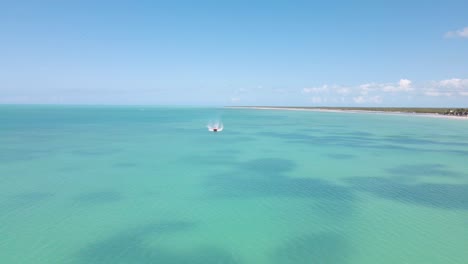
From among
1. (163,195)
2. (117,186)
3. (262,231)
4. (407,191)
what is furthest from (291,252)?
(117,186)

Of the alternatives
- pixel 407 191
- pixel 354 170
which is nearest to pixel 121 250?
pixel 407 191

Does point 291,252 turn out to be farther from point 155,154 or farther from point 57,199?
point 155,154

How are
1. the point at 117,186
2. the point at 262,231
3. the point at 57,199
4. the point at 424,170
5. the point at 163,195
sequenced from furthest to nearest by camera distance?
the point at 424,170 < the point at 117,186 < the point at 163,195 < the point at 57,199 < the point at 262,231

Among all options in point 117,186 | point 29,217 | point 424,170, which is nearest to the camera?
point 29,217

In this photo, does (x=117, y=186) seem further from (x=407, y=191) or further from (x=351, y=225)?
(x=407, y=191)

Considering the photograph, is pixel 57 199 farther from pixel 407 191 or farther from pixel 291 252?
pixel 407 191

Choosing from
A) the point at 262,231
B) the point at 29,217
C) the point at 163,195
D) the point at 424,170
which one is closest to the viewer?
the point at 262,231

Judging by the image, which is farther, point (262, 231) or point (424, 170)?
point (424, 170)

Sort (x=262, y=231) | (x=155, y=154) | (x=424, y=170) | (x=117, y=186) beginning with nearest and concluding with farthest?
(x=262, y=231) < (x=117, y=186) < (x=424, y=170) < (x=155, y=154)

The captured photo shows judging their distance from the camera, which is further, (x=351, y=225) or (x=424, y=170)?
(x=424, y=170)
